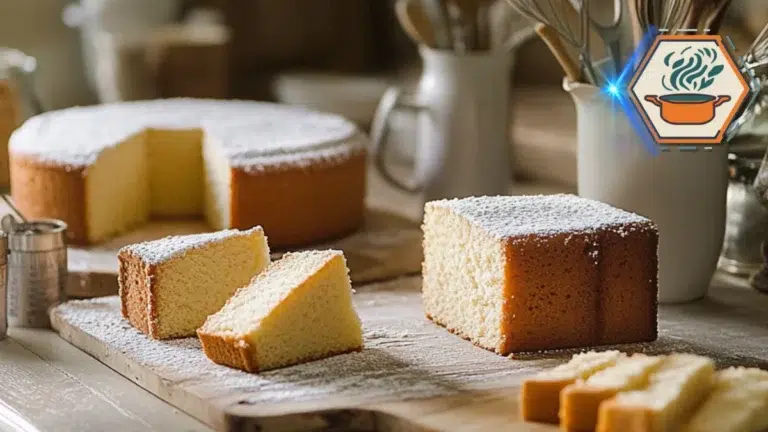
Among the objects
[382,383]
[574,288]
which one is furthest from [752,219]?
[382,383]

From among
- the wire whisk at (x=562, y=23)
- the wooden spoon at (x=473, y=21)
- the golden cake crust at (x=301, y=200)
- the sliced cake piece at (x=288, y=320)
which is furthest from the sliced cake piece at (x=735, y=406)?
the wooden spoon at (x=473, y=21)

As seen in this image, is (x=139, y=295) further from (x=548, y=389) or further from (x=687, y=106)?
(x=687, y=106)

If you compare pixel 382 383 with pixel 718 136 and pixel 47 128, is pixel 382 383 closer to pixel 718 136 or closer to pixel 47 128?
pixel 718 136

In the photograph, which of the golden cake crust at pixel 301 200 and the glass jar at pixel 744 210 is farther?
the golden cake crust at pixel 301 200

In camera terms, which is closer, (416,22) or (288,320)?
(288,320)

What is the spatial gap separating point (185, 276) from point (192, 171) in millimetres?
657

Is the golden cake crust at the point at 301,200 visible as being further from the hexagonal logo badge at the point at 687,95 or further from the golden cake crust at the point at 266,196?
the hexagonal logo badge at the point at 687,95

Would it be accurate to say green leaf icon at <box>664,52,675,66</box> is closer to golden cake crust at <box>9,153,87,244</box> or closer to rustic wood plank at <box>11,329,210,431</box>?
rustic wood plank at <box>11,329,210,431</box>

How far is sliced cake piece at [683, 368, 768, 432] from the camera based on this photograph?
122cm

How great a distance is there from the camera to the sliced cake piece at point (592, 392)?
1.25m

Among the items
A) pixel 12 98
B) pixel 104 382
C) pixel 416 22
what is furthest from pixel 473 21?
pixel 104 382

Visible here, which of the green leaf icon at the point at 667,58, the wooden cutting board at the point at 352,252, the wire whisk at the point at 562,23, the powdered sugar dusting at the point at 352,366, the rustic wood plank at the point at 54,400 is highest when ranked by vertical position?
the wire whisk at the point at 562,23

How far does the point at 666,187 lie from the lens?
1775mm

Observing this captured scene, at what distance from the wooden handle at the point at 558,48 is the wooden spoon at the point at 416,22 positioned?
458mm
